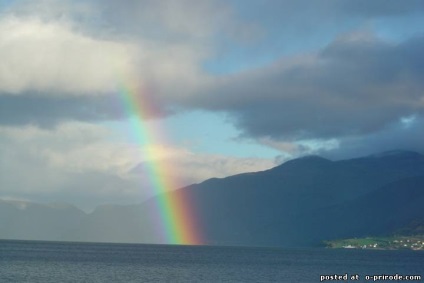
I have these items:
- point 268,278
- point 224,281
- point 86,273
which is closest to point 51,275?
point 86,273

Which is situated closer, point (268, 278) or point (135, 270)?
point (268, 278)

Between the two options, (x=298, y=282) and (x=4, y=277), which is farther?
(x=298, y=282)

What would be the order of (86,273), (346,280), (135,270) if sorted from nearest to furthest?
(346,280) → (86,273) → (135,270)

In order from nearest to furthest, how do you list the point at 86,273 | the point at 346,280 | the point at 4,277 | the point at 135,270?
the point at 4,277
the point at 346,280
the point at 86,273
the point at 135,270

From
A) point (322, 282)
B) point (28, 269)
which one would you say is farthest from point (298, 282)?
point (28, 269)

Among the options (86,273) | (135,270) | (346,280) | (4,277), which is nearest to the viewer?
(4,277)

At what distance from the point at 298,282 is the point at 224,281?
18.3m

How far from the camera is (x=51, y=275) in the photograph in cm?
16400

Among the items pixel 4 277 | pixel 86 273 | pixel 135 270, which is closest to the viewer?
pixel 4 277

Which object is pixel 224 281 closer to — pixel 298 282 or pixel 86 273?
pixel 298 282

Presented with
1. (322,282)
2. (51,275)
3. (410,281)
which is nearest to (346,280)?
(322,282)

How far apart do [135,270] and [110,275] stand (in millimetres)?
22446

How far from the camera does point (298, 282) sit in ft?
549

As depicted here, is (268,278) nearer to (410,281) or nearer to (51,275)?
(410,281)
